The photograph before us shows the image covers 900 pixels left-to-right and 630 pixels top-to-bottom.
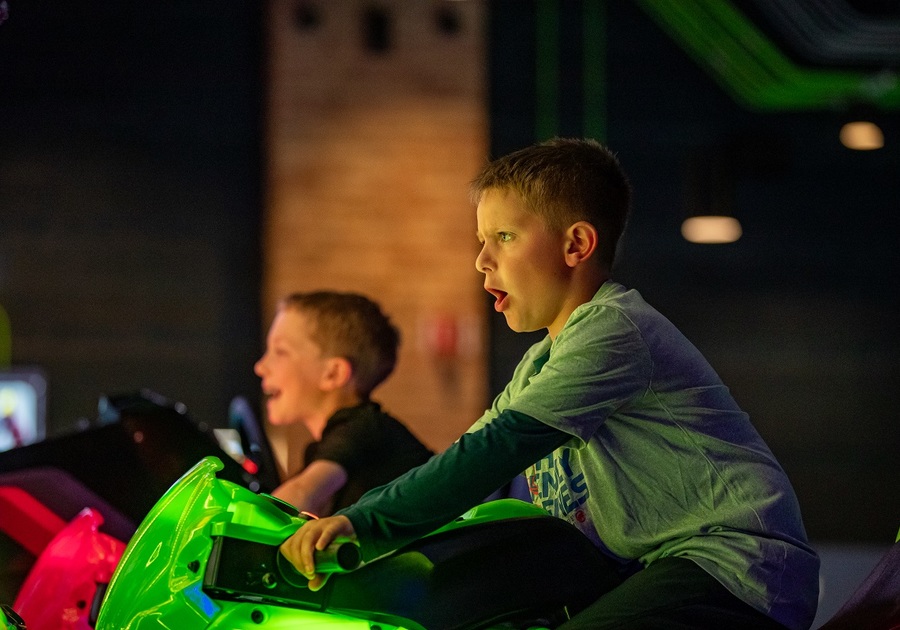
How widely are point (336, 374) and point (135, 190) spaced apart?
391cm

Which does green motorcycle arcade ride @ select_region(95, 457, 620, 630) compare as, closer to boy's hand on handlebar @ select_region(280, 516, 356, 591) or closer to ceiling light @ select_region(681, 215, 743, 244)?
boy's hand on handlebar @ select_region(280, 516, 356, 591)

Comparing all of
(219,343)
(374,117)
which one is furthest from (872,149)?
(219,343)

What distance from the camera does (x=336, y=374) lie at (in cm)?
241

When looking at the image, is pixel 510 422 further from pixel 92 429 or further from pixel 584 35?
pixel 584 35

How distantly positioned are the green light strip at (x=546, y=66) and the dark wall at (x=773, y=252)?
17 mm

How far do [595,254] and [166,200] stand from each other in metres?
4.79

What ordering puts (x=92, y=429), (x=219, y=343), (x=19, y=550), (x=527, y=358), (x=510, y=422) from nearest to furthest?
1. (x=510, y=422)
2. (x=527, y=358)
3. (x=19, y=550)
4. (x=92, y=429)
5. (x=219, y=343)

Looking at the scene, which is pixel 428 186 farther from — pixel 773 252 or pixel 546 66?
pixel 773 252

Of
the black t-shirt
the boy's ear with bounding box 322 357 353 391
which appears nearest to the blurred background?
the boy's ear with bounding box 322 357 353 391

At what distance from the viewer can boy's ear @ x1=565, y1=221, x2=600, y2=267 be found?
4.93ft

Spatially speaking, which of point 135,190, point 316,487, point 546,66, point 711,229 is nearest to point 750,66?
point 711,229

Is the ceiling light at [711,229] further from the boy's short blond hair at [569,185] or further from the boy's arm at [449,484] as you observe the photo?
the boy's arm at [449,484]

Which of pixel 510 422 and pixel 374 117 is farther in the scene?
pixel 374 117

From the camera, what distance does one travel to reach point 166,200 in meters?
5.96
